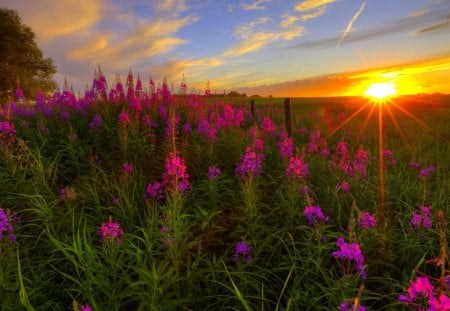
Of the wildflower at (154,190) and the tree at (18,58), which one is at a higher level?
the tree at (18,58)

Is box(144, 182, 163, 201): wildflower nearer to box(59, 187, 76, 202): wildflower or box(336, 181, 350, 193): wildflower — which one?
box(59, 187, 76, 202): wildflower

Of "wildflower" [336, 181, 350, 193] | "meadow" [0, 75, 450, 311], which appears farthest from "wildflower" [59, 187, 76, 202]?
"wildflower" [336, 181, 350, 193]

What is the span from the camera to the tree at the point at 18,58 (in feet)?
104

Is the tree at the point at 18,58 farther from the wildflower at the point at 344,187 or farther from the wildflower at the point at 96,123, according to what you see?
the wildflower at the point at 344,187

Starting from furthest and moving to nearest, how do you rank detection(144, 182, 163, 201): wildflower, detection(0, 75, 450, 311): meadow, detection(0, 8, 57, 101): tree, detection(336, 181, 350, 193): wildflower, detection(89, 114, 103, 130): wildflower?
detection(0, 8, 57, 101): tree
detection(89, 114, 103, 130): wildflower
detection(336, 181, 350, 193): wildflower
detection(144, 182, 163, 201): wildflower
detection(0, 75, 450, 311): meadow

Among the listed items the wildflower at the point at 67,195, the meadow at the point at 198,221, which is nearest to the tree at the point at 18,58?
the meadow at the point at 198,221

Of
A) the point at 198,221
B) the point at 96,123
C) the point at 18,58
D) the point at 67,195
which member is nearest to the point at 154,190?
the point at 198,221

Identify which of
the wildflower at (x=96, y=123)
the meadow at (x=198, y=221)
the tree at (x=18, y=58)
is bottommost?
the meadow at (x=198, y=221)

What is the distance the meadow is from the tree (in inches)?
1071

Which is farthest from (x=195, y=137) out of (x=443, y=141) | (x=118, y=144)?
(x=443, y=141)

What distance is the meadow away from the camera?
2.93 metres

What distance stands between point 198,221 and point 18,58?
114 ft

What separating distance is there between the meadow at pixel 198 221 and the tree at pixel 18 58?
27215 millimetres

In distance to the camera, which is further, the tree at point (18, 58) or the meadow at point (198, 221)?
the tree at point (18, 58)
